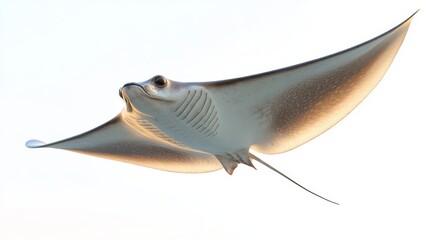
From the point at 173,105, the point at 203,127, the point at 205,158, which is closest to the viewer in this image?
the point at 173,105

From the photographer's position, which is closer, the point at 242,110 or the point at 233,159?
the point at 242,110

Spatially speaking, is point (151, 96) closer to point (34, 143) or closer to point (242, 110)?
point (242, 110)

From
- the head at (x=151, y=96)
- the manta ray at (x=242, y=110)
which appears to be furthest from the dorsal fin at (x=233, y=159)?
the head at (x=151, y=96)

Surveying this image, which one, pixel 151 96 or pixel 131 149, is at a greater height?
pixel 131 149

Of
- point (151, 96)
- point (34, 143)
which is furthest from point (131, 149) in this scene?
point (151, 96)

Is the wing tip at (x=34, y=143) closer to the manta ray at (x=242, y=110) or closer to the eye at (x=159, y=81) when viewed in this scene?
the manta ray at (x=242, y=110)

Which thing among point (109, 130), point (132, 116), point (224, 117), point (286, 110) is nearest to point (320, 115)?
point (286, 110)

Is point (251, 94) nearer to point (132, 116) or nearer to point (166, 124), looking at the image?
point (166, 124)
